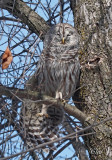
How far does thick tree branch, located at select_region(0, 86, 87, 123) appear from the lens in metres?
3.26

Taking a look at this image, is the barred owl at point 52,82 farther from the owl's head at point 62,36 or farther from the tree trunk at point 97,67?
the tree trunk at point 97,67

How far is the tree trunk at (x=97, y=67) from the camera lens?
3703mm

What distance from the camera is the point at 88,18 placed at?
4363 millimetres

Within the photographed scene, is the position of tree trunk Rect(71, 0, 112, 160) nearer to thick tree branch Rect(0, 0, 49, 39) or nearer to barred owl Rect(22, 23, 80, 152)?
barred owl Rect(22, 23, 80, 152)

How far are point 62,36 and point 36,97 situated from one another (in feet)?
5.33

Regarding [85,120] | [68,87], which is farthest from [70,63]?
[85,120]

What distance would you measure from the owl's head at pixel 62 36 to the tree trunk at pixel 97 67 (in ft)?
0.71

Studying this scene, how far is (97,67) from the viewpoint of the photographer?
13.3 feet

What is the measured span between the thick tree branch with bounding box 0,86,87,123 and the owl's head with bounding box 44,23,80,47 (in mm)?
1249

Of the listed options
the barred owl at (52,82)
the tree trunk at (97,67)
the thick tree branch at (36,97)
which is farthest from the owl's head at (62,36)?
the thick tree branch at (36,97)

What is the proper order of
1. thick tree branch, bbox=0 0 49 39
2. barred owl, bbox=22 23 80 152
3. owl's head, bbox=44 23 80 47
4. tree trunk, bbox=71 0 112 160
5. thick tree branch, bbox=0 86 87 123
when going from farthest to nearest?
owl's head, bbox=44 23 80 47, thick tree branch, bbox=0 0 49 39, barred owl, bbox=22 23 80 152, tree trunk, bbox=71 0 112 160, thick tree branch, bbox=0 86 87 123

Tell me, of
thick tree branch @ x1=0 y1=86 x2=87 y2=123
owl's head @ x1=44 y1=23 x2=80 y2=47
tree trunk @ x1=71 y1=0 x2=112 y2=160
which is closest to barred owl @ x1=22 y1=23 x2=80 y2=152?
owl's head @ x1=44 y1=23 x2=80 y2=47

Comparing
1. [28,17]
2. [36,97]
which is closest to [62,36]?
[28,17]

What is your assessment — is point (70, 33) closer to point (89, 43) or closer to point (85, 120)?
point (89, 43)
